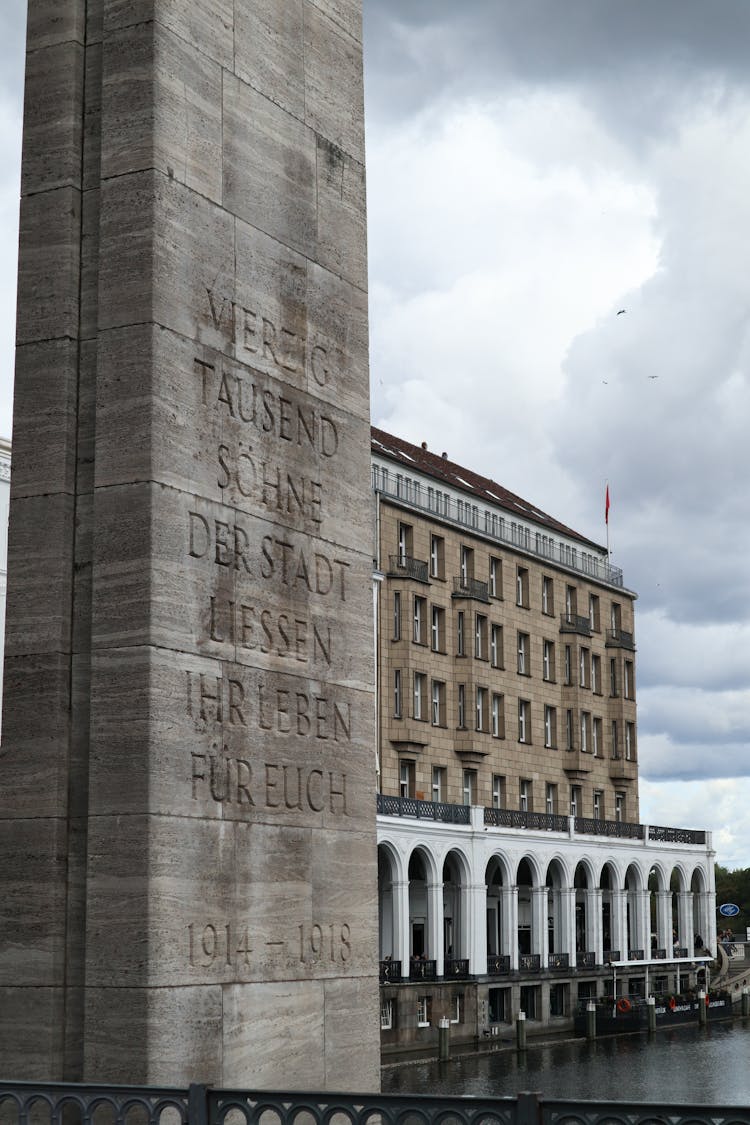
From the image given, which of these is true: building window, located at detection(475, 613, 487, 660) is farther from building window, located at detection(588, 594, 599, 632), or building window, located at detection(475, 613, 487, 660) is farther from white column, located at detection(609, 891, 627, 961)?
white column, located at detection(609, 891, 627, 961)

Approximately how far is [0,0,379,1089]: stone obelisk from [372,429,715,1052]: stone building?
44.0 meters

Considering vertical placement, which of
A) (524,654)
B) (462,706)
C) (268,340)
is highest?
(524,654)

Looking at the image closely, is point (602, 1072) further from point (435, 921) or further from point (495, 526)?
point (495, 526)

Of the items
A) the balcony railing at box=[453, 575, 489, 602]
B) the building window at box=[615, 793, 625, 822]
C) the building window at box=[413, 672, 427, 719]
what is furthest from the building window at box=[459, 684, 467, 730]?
the building window at box=[615, 793, 625, 822]

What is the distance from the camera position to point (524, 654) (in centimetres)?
8212

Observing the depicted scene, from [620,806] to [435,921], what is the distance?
30.5m

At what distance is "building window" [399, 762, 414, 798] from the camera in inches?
2745

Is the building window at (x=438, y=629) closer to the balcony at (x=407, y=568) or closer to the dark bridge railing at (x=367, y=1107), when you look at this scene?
the balcony at (x=407, y=568)

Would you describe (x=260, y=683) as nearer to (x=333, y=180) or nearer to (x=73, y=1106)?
(x=73, y=1106)

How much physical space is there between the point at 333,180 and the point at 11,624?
200 inches

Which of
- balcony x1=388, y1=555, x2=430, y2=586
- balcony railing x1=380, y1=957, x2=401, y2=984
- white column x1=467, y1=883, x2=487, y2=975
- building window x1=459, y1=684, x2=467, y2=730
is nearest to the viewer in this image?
balcony railing x1=380, y1=957, x2=401, y2=984

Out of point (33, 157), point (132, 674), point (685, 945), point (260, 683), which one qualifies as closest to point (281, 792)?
point (260, 683)

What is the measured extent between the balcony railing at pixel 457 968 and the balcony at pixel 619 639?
103ft

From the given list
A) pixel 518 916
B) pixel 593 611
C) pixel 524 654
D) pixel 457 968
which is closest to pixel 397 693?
pixel 457 968
